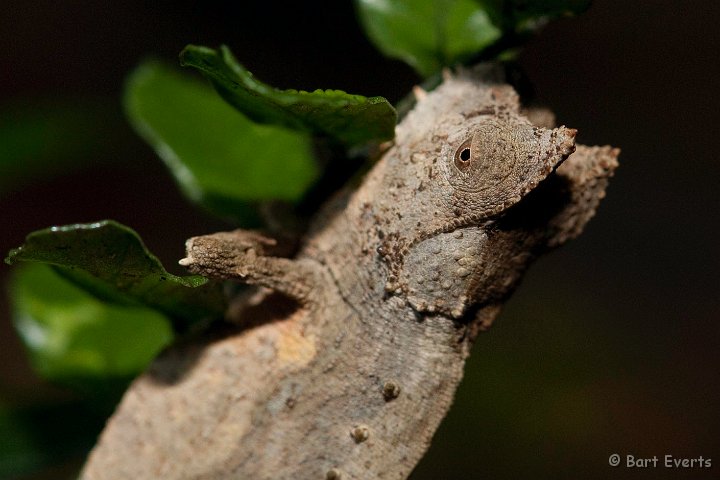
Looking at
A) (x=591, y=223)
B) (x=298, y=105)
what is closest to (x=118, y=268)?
(x=298, y=105)

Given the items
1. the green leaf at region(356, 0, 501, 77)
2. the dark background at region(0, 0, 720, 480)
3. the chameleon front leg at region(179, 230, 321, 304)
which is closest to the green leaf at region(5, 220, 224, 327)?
the chameleon front leg at region(179, 230, 321, 304)

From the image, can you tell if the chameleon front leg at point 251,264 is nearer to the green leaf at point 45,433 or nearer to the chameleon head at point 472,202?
the chameleon head at point 472,202

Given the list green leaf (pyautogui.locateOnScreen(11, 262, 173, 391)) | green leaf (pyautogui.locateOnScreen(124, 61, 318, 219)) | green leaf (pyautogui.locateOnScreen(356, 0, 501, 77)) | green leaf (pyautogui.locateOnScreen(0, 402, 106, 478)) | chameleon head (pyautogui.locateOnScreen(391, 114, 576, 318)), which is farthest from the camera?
green leaf (pyautogui.locateOnScreen(0, 402, 106, 478))

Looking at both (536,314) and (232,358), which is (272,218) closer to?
(232,358)

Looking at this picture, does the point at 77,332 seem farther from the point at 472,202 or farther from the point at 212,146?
the point at 472,202

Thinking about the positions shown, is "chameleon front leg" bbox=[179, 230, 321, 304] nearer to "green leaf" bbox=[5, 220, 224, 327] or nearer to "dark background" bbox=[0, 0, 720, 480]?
"green leaf" bbox=[5, 220, 224, 327]

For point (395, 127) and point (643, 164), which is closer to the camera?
point (395, 127)

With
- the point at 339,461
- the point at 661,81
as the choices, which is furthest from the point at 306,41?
the point at 339,461
